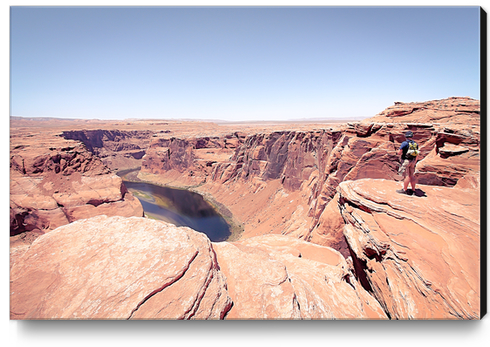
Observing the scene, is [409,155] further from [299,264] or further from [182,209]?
[182,209]

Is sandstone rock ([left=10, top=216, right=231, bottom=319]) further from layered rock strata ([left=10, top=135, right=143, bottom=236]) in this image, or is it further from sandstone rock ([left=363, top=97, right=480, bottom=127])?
sandstone rock ([left=363, top=97, right=480, bottom=127])

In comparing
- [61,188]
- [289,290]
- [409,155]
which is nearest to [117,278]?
[289,290]

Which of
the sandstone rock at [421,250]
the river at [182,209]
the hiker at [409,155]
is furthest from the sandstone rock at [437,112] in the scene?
the river at [182,209]

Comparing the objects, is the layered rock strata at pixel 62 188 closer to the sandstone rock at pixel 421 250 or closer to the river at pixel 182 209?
the river at pixel 182 209

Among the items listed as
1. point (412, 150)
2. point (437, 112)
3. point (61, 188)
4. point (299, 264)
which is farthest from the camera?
point (61, 188)

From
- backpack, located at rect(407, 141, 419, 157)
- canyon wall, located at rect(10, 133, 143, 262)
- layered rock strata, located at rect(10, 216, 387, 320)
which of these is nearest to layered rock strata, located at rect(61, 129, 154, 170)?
canyon wall, located at rect(10, 133, 143, 262)
